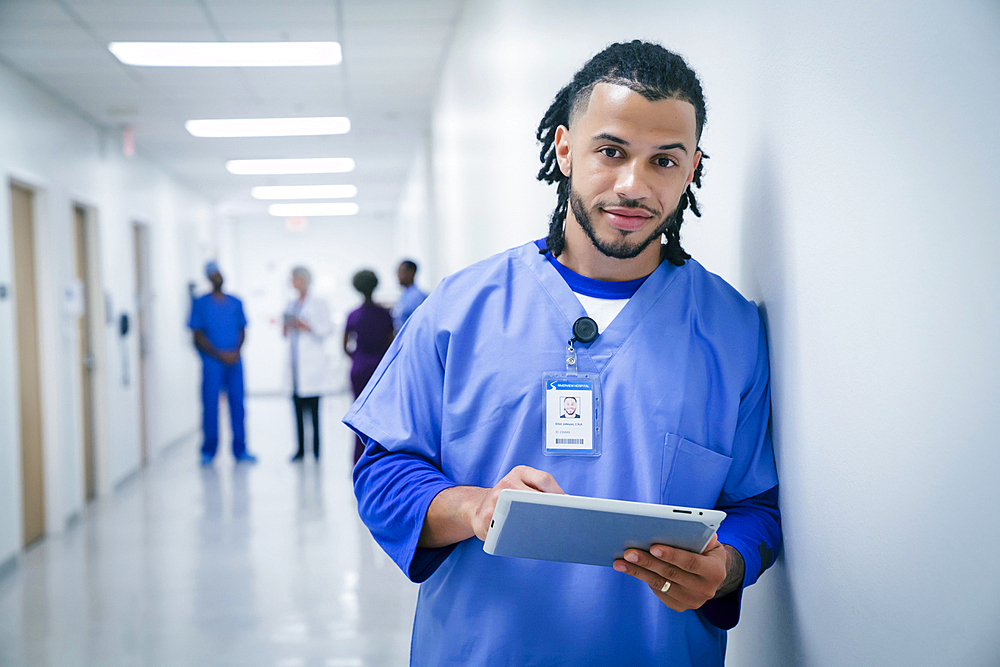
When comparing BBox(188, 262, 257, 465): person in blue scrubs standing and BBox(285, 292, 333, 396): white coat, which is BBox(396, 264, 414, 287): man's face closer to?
BBox(285, 292, 333, 396): white coat

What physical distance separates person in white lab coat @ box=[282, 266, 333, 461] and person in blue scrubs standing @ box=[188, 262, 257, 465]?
490 mm

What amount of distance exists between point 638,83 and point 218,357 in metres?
5.81

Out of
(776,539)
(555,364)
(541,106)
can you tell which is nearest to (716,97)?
(555,364)

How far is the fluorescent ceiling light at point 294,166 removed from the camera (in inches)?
289

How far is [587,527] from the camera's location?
2.61ft

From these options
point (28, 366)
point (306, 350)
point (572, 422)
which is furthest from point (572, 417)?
point (306, 350)

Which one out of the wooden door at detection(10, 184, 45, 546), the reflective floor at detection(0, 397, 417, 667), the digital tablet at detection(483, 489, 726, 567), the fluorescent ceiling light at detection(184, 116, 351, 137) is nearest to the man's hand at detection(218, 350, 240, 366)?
the reflective floor at detection(0, 397, 417, 667)

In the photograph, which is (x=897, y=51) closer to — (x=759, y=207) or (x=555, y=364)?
(x=759, y=207)

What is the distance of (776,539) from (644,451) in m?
0.25

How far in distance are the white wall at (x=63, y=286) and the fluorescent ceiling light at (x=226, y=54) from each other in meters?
0.71

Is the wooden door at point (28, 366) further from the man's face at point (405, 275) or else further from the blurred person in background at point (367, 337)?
the man's face at point (405, 275)

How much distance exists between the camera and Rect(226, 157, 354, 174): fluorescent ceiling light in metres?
7.33

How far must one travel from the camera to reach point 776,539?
41.9 inches

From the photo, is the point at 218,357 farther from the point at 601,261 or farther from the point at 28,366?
the point at 601,261
